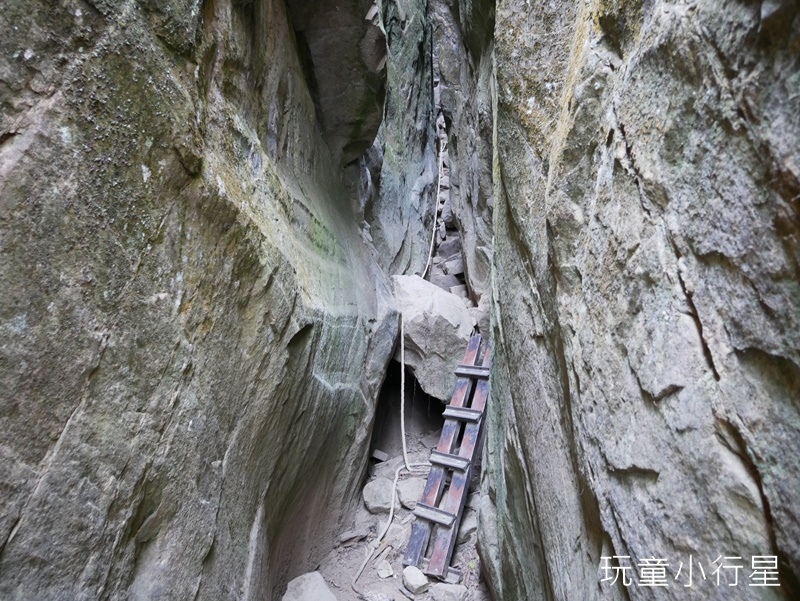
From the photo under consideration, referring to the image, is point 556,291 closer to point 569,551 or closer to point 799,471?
point 569,551

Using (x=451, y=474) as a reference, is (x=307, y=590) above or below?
below

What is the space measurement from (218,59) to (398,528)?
4.34 metres

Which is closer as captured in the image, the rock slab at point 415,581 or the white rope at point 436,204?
the rock slab at point 415,581

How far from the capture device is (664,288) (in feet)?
4.01

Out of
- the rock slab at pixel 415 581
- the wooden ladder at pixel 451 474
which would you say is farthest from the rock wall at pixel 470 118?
the rock slab at pixel 415 581

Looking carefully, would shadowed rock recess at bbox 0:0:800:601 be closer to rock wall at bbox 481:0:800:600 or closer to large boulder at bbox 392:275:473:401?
rock wall at bbox 481:0:800:600

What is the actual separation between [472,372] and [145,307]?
4.11 meters

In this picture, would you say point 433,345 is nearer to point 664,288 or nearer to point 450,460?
point 450,460

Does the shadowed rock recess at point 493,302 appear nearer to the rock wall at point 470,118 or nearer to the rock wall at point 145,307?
the rock wall at point 145,307

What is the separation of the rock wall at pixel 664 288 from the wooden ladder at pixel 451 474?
7.30ft

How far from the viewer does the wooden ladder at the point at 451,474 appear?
14.2ft

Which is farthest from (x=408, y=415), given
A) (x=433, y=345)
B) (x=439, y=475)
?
(x=439, y=475)

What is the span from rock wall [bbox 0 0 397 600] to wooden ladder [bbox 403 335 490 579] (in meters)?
1.48

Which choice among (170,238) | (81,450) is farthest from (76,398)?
(170,238)
